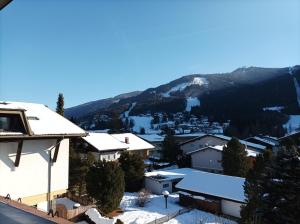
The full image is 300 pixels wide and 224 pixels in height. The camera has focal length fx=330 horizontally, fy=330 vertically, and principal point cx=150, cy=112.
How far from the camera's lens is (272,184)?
1797 centimetres

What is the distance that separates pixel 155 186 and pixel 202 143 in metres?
24.7

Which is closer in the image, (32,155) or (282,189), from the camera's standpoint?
(32,155)

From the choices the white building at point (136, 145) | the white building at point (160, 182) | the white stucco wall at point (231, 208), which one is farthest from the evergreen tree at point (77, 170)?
the white building at point (136, 145)

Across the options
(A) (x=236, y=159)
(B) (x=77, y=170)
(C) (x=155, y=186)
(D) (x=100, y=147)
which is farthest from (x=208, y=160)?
(B) (x=77, y=170)

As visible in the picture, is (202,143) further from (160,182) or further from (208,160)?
(160,182)

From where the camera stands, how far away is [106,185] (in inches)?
993

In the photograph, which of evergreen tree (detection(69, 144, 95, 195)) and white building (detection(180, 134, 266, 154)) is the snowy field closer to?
evergreen tree (detection(69, 144, 95, 195))

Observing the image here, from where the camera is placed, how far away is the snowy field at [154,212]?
24.8m

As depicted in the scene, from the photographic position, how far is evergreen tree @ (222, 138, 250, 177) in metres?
38.3

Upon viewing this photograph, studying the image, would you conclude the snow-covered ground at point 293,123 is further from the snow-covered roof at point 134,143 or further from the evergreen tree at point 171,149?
the snow-covered roof at point 134,143

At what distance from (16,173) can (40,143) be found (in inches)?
67.4

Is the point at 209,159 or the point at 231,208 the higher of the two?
the point at 209,159

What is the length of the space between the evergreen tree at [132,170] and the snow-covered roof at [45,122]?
17.1 m

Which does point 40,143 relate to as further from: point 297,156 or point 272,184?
point 297,156
